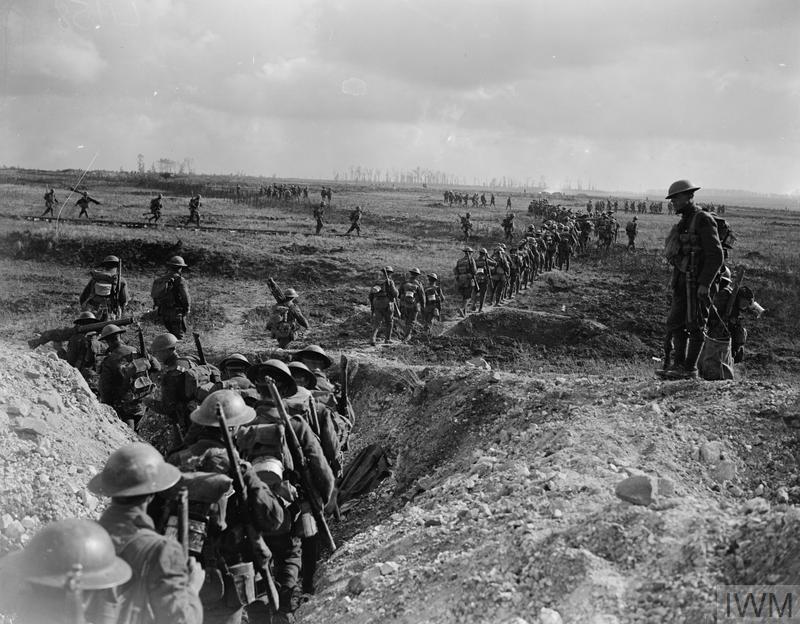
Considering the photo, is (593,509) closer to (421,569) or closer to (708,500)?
(708,500)

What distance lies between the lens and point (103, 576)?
257cm

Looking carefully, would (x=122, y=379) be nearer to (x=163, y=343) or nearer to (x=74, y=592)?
(x=163, y=343)

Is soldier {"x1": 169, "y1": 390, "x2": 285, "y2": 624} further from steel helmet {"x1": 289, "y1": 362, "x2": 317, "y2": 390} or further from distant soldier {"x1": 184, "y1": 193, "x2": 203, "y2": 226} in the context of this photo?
distant soldier {"x1": 184, "y1": 193, "x2": 203, "y2": 226}

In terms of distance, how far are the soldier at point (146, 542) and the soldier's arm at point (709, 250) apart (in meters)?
5.73

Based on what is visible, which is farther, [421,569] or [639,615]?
[421,569]

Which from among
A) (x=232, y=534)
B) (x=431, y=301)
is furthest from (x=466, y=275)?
(x=232, y=534)

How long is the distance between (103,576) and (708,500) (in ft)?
12.9

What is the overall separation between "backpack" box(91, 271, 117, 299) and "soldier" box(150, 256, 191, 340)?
0.73 metres

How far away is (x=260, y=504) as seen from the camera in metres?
4.08

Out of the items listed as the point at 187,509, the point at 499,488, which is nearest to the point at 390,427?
the point at 499,488

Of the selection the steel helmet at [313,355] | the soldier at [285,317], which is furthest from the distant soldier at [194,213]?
the steel helmet at [313,355]

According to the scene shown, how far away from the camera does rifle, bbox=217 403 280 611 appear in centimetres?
396

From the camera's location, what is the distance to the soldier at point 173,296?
11695 mm

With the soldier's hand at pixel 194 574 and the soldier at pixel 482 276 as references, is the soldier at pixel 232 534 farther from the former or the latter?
the soldier at pixel 482 276
